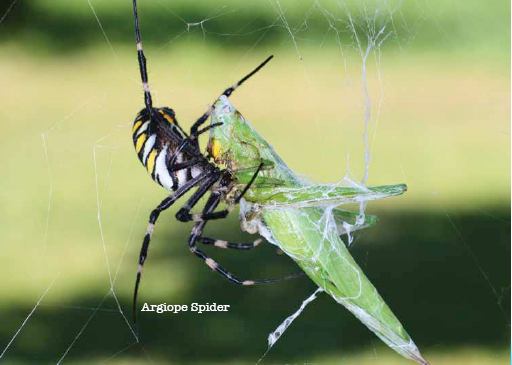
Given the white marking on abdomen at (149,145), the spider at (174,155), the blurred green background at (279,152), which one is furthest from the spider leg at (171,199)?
the blurred green background at (279,152)

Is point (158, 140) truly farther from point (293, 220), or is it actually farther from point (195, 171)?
point (293, 220)

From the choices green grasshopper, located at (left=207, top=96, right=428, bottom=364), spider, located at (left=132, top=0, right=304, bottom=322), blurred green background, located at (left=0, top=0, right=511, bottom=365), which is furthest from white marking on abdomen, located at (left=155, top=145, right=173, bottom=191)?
blurred green background, located at (left=0, top=0, right=511, bottom=365)

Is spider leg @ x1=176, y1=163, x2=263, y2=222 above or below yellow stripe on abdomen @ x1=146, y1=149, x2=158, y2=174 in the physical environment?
below

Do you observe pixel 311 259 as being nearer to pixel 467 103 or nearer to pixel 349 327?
pixel 349 327

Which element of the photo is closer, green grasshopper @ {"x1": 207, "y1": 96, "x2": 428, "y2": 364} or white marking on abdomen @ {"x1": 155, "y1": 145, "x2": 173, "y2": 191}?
green grasshopper @ {"x1": 207, "y1": 96, "x2": 428, "y2": 364}

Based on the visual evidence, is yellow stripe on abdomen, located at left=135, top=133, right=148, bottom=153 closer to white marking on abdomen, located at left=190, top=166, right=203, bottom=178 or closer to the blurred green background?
white marking on abdomen, located at left=190, top=166, right=203, bottom=178
